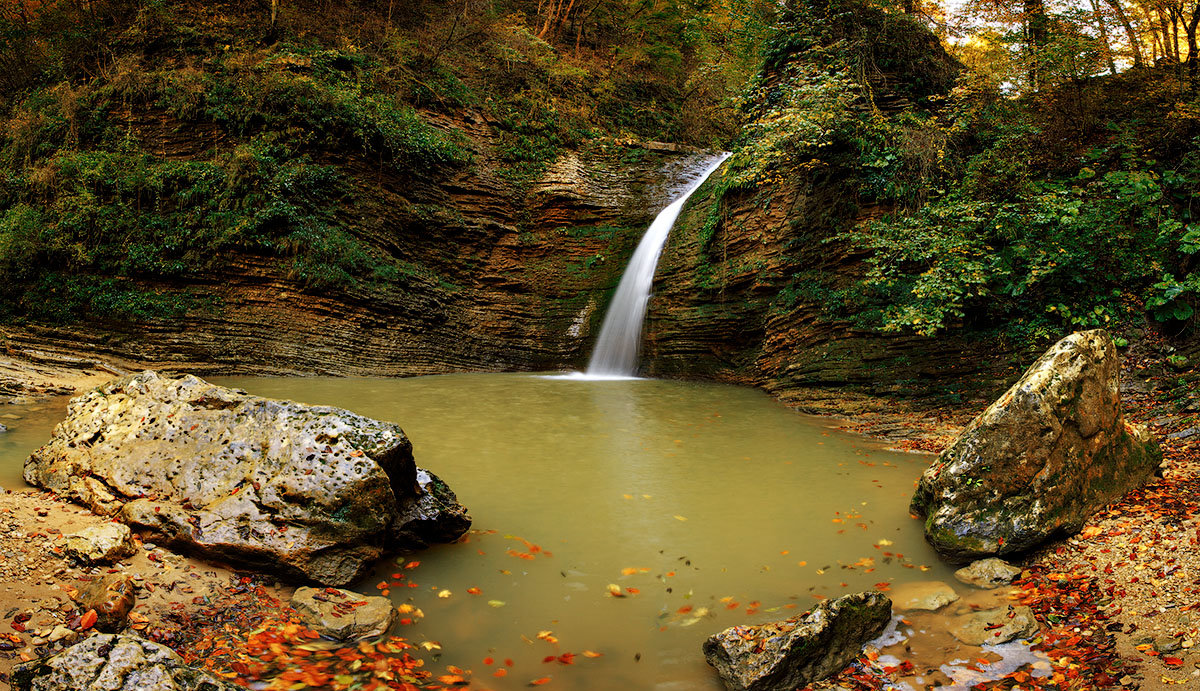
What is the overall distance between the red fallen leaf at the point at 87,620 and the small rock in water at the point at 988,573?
5049mm

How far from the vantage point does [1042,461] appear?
445 centimetres

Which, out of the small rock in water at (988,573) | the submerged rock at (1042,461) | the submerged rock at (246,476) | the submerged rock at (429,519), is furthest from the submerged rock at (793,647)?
the submerged rock at (246,476)

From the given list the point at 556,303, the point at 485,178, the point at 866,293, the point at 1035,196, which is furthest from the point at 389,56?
the point at 1035,196

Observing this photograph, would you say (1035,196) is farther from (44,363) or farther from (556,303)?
(44,363)

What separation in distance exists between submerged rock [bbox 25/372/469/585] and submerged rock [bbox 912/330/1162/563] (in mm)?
3879

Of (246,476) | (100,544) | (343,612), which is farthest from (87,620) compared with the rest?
(246,476)

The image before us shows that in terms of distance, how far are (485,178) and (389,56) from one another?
5170 mm

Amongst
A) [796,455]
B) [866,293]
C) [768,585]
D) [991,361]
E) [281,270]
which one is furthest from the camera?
[281,270]

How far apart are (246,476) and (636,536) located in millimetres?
2933

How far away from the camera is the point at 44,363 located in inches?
384

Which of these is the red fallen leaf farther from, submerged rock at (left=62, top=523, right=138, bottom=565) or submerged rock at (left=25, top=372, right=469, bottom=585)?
submerged rock at (left=25, top=372, right=469, bottom=585)

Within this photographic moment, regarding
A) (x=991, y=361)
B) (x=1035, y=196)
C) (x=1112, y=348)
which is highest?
(x=1035, y=196)

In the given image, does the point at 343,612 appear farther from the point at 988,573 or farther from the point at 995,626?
the point at 988,573

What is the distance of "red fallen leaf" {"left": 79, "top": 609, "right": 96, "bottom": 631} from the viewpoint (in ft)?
9.02
